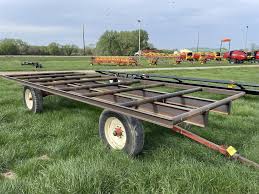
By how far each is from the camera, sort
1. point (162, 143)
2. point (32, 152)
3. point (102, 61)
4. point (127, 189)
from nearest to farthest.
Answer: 1. point (127, 189)
2. point (32, 152)
3. point (162, 143)
4. point (102, 61)

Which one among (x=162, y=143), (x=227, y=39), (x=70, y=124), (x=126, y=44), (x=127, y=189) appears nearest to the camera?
(x=127, y=189)

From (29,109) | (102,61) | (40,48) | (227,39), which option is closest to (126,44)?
(40,48)

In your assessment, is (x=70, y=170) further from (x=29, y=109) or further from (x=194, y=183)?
(x=29, y=109)

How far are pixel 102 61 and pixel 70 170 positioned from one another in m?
24.9

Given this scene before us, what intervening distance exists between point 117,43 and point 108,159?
3047 inches

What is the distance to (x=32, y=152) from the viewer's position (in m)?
3.70

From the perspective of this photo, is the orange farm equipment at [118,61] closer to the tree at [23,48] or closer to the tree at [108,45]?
the tree at [23,48]

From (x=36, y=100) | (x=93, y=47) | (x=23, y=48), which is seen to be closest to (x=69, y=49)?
(x=93, y=47)

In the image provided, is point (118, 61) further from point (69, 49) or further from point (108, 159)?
point (69, 49)

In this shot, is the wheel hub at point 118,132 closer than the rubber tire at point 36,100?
Yes

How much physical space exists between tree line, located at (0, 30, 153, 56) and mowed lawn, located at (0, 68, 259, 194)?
67018 mm

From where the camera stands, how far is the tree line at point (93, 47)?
67375mm

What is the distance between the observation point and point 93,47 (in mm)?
81375

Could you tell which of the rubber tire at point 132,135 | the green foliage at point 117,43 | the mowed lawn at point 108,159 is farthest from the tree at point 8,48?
the rubber tire at point 132,135
